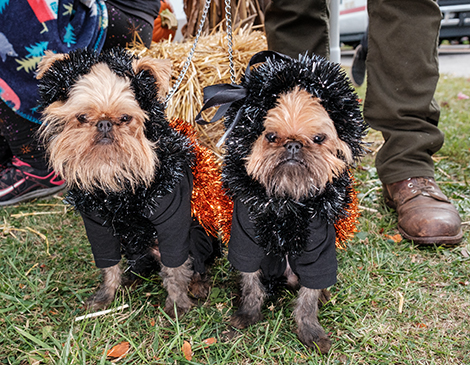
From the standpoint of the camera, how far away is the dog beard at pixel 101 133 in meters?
1.49

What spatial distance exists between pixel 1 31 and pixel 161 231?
79.6 inches

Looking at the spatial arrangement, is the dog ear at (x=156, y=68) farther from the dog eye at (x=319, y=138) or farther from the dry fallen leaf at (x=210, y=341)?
the dry fallen leaf at (x=210, y=341)

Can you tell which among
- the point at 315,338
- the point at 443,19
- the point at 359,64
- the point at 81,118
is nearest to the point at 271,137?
the point at 81,118

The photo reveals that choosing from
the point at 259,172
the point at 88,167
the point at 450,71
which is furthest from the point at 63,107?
the point at 450,71

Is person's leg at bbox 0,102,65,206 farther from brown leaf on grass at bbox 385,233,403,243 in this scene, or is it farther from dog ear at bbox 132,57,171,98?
brown leaf on grass at bbox 385,233,403,243

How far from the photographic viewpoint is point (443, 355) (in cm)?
152

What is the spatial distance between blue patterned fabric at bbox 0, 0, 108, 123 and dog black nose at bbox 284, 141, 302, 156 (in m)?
1.91

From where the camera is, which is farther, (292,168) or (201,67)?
(201,67)

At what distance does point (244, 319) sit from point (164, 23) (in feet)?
11.3

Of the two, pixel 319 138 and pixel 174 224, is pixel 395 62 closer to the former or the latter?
pixel 319 138

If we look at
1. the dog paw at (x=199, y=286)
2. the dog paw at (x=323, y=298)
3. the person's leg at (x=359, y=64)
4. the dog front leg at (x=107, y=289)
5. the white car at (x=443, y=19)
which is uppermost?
the dog front leg at (x=107, y=289)

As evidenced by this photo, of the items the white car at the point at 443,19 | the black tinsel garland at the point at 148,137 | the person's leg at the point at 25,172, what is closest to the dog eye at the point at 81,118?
the black tinsel garland at the point at 148,137

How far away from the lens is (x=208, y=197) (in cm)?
191

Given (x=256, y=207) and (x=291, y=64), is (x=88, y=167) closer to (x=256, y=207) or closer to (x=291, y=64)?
(x=256, y=207)
